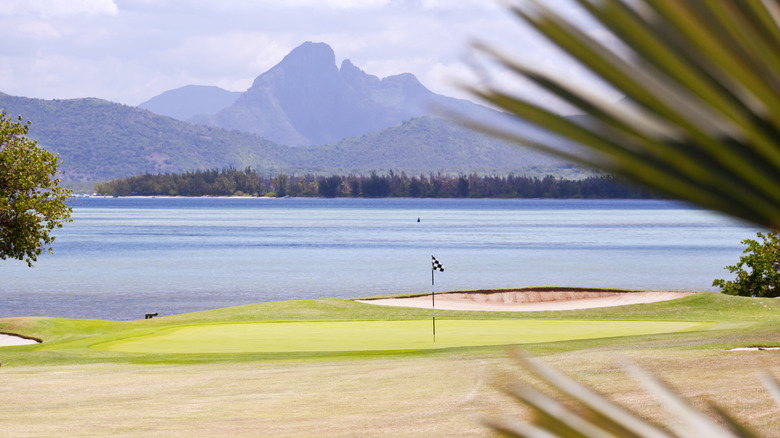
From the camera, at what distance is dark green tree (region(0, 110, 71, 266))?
20.9 m

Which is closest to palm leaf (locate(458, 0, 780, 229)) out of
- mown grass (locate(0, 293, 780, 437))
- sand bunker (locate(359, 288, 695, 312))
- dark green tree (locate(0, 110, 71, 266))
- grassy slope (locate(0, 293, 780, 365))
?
mown grass (locate(0, 293, 780, 437))

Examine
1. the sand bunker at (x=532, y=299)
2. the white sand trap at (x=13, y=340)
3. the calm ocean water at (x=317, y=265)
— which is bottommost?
the calm ocean water at (x=317, y=265)

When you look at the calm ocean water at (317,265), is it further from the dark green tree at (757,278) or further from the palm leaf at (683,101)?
the palm leaf at (683,101)

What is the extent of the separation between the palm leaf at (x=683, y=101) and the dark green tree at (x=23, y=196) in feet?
71.5

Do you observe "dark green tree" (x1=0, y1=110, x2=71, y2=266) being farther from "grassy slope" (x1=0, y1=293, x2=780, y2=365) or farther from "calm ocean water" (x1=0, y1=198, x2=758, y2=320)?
"calm ocean water" (x1=0, y1=198, x2=758, y2=320)

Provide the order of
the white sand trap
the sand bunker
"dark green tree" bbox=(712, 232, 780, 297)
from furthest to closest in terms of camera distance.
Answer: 1. the sand bunker
2. "dark green tree" bbox=(712, 232, 780, 297)
3. the white sand trap

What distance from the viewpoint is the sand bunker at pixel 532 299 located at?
28281 mm

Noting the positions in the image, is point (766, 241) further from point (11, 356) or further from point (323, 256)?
point (323, 256)

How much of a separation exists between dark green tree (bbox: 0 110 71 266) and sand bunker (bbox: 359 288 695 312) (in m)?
10.4

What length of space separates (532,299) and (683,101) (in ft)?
99.6

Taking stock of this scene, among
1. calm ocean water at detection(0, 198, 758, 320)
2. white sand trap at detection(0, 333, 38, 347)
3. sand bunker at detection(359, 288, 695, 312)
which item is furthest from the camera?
calm ocean water at detection(0, 198, 758, 320)

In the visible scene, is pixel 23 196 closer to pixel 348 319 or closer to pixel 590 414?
pixel 348 319

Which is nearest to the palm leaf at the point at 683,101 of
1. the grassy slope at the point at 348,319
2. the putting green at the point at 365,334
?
the grassy slope at the point at 348,319

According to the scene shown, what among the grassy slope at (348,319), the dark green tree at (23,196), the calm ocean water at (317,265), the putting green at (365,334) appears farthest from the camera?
the calm ocean water at (317,265)
